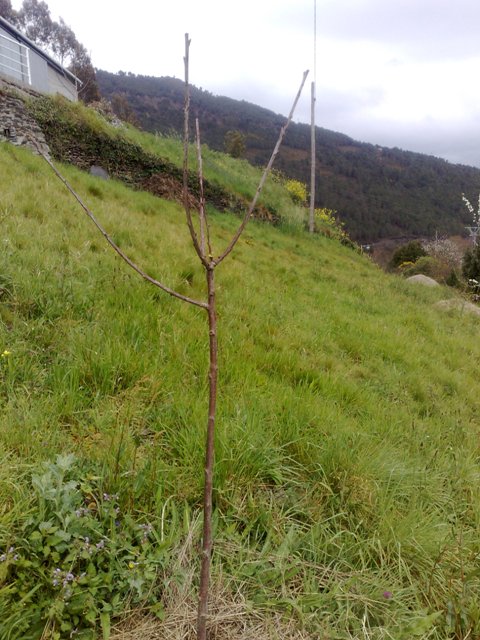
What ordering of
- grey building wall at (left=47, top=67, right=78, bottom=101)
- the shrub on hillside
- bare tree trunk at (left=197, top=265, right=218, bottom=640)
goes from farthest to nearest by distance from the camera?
grey building wall at (left=47, top=67, right=78, bottom=101) → the shrub on hillside → bare tree trunk at (left=197, top=265, right=218, bottom=640)

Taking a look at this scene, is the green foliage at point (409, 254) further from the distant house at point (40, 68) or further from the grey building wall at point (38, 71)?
the grey building wall at point (38, 71)

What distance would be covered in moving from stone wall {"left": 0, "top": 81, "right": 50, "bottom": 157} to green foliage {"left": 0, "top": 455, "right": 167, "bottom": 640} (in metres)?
8.01

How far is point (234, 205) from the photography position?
12586 millimetres

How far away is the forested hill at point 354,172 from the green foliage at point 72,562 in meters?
53.7

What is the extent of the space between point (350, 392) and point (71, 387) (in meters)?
1.97

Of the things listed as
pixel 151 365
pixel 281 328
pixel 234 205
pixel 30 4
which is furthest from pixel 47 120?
pixel 30 4

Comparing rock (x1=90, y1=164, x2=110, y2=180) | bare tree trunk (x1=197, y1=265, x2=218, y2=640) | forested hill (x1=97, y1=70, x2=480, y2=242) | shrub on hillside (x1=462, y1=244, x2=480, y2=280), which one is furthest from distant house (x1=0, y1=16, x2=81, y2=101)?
forested hill (x1=97, y1=70, x2=480, y2=242)

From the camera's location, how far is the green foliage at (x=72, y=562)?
97cm

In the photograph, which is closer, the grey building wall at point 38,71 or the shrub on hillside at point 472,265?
the shrub on hillside at point 472,265

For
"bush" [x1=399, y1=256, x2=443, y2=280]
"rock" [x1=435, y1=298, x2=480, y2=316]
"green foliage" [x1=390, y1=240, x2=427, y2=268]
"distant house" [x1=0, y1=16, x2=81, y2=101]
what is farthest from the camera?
"green foliage" [x1=390, y1=240, x2=427, y2=268]

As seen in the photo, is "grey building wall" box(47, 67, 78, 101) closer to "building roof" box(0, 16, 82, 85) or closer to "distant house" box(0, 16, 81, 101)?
"distant house" box(0, 16, 81, 101)

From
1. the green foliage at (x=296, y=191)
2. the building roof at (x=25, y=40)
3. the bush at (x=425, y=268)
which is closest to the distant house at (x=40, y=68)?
the building roof at (x=25, y=40)

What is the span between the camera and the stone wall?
7.68 metres

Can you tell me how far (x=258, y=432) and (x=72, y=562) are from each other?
0.96 meters
